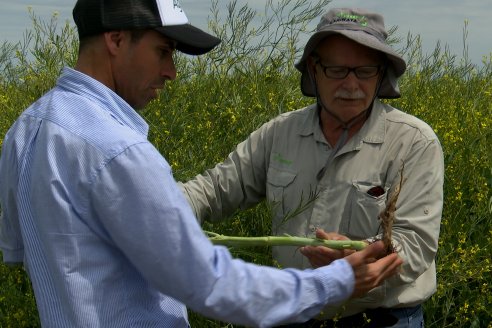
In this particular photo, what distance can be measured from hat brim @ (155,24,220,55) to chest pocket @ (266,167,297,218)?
0.88m

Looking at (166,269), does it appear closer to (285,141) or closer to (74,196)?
(74,196)

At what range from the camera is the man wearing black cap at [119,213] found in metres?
1.72

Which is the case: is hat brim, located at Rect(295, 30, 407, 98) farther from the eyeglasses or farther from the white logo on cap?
the white logo on cap

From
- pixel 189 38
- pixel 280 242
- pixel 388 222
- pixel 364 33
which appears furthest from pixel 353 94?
pixel 189 38

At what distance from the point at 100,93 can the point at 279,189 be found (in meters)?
1.16

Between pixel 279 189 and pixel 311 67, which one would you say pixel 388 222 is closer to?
pixel 279 189

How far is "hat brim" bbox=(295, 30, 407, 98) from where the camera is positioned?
9.15ft

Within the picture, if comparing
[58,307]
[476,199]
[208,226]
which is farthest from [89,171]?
[476,199]

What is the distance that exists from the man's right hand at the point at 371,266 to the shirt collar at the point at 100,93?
2.03 ft

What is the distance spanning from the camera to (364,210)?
8.87ft

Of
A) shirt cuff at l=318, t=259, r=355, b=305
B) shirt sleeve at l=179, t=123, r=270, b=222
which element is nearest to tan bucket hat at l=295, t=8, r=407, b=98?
shirt sleeve at l=179, t=123, r=270, b=222

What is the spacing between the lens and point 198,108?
4871mm

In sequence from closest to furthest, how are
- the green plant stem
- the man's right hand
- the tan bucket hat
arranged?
the man's right hand < the green plant stem < the tan bucket hat

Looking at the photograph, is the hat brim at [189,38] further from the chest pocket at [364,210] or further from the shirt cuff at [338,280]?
the chest pocket at [364,210]
